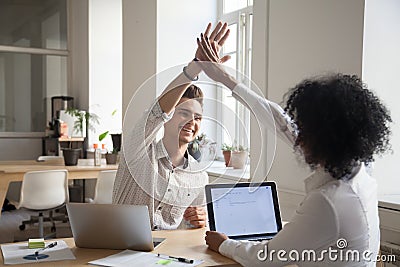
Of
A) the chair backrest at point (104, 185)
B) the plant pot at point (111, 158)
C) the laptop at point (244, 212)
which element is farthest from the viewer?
the plant pot at point (111, 158)

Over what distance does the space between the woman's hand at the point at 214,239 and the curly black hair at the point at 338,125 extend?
54 centimetres

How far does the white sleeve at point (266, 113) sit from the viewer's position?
183 cm

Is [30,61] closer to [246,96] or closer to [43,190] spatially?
[43,190]

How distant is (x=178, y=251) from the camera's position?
6.37ft

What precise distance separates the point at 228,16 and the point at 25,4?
4.00 m

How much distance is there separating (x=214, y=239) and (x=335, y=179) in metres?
0.62

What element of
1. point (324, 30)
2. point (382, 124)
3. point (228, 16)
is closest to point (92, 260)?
point (382, 124)

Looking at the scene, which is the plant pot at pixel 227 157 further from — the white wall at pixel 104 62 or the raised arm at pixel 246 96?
the white wall at pixel 104 62

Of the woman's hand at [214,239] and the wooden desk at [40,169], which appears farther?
the wooden desk at [40,169]

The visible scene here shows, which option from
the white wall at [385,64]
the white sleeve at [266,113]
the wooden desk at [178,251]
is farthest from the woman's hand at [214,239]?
the white wall at [385,64]

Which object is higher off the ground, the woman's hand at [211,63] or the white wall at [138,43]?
the white wall at [138,43]

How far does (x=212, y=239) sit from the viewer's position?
1.92 metres

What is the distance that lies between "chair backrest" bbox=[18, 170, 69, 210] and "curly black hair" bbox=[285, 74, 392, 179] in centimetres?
347

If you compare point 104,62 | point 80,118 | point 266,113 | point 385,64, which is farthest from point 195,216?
point 104,62
